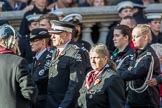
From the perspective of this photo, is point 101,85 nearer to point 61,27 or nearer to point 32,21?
point 61,27

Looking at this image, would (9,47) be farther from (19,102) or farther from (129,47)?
(129,47)

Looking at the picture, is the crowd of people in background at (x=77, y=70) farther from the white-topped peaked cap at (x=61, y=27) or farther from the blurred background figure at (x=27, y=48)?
the blurred background figure at (x=27, y=48)

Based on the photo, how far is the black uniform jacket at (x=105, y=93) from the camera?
938cm

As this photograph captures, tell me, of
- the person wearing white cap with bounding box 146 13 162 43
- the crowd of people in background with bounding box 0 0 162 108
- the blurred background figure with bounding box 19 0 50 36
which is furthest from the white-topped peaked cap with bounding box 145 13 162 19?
the blurred background figure with bounding box 19 0 50 36

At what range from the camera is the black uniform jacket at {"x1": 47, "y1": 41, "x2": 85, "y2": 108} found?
10172 millimetres

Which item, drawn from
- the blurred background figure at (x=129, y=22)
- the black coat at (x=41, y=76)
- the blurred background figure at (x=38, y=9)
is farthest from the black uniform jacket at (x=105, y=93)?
the blurred background figure at (x=38, y=9)

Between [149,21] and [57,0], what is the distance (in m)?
2.49

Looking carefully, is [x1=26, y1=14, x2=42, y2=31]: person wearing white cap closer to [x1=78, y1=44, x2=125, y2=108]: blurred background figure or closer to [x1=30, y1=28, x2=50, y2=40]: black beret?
[x1=30, y1=28, x2=50, y2=40]: black beret

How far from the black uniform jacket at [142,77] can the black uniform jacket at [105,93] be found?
0.69 metres

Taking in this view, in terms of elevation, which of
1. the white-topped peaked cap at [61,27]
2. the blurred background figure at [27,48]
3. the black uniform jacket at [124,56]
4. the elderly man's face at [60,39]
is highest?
the white-topped peaked cap at [61,27]

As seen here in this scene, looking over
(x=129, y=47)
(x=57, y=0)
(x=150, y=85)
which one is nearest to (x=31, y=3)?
(x=57, y=0)

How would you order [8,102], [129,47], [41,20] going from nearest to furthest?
1. [8,102]
2. [129,47]
3. [41,20]

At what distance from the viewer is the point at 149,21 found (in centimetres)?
1310

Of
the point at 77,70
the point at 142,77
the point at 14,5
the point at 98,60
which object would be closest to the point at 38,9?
the point at 14,5
